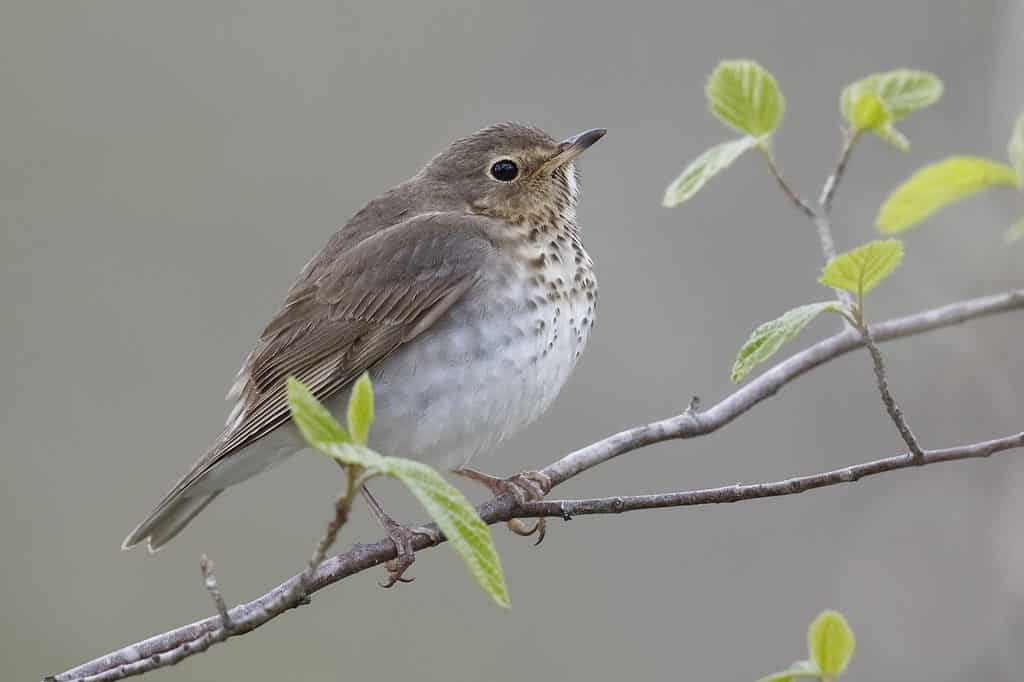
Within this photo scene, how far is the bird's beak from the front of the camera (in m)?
4.26

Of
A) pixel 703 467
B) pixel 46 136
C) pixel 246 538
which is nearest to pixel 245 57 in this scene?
pixel 46 136

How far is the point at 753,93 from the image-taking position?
3.29 m

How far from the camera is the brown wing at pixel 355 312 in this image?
13.0 feet

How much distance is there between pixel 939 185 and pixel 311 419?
5.27 ft

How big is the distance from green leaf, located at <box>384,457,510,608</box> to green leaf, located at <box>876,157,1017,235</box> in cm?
144

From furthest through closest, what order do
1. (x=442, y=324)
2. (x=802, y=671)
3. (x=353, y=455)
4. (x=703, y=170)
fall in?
(x=442, y=324) → (x=703, y=170) → (x=802, y=671) → (x=353, y=455)

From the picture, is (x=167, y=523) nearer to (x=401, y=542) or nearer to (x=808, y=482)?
(x=401, y=542)

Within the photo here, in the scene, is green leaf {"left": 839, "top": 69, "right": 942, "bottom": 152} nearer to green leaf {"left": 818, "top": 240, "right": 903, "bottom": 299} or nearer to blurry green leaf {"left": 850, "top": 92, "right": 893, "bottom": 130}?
blurry green leaf {"left": 850, "top": 92, "right": 893, "bottom": 130}

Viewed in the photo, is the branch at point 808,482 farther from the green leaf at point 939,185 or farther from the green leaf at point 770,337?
the green leaf at point 939,185

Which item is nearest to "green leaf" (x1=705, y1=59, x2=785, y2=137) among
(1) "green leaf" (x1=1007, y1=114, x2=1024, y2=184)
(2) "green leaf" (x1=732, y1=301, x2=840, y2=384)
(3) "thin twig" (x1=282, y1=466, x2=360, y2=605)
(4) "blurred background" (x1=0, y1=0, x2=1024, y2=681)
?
(1) "green leaf" (x1=1007, y1=114, x2=1024, y2=184)

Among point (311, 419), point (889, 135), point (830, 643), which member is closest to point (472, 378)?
→ point (889, 135)

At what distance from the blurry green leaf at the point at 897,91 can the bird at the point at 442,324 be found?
0.97 meters

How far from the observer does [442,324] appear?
3988 millimetres

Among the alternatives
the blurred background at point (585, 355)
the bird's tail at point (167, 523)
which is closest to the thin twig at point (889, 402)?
the bird's tail at point (167, 523)
